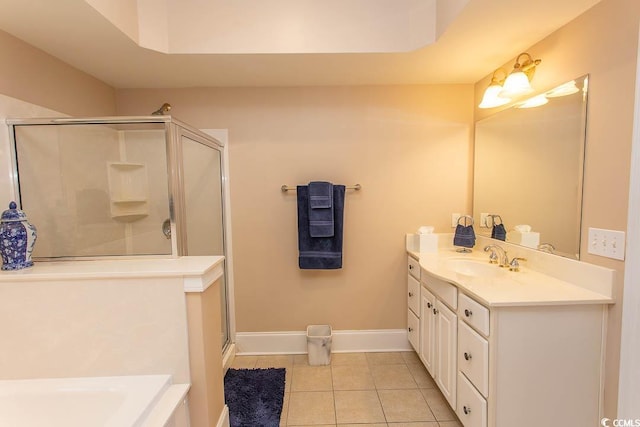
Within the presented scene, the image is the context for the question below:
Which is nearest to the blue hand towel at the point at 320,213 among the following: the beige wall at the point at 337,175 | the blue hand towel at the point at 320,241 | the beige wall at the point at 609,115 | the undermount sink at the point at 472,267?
the blue hand towel at the point at 320,241

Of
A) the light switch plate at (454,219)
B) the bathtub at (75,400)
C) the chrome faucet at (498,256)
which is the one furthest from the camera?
the light switch plate at (454,219)

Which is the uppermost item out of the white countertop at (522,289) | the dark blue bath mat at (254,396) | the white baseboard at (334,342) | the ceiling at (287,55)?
the ceiling at (287,55)

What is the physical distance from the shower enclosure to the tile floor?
3.79 ft

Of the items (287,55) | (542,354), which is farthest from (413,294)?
(287,55)

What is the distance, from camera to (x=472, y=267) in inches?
79.2

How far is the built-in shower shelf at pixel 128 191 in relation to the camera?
Result: 5.87 feet

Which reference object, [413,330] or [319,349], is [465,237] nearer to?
[413,330]

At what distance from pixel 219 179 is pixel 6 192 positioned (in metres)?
1.20

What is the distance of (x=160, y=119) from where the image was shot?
1501 mm

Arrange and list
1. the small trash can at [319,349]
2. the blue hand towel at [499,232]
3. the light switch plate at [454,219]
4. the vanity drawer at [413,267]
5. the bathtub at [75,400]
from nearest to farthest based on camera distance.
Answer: the bathtub at [75,400], the blue hand towel at [499,232], the vanity drawer at [413,267], the small trash can at [319,349], the light switch plate at [454,219]

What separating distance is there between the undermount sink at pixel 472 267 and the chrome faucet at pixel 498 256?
0.16 feet

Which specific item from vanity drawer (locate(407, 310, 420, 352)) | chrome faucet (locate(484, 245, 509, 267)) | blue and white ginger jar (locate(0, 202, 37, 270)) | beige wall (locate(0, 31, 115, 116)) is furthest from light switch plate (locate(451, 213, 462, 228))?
beige wall (locate(0, 31, 115, 116))

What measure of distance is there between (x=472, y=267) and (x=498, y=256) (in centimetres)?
19

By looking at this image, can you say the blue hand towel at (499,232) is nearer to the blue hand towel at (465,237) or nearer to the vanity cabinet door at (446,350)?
the blue hand towel at (465,237)
